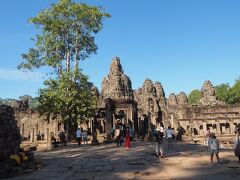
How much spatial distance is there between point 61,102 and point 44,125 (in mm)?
14216

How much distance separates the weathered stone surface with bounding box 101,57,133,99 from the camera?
1957 inches

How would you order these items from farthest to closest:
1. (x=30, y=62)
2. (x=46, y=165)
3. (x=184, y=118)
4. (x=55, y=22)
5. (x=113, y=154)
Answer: (x=184, y=118), (x=30, y=62), (x=55, y=22), (x=113, y=154), (x=46, y=165)

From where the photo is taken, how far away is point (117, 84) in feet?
165

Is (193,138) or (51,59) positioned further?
(51,59)

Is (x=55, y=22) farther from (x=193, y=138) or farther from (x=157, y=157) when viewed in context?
(x=157, y=157)

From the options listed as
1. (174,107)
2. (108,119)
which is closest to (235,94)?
(174,107)

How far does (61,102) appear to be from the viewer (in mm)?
28656

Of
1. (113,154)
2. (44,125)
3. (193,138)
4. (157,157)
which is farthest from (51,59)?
(157,157)

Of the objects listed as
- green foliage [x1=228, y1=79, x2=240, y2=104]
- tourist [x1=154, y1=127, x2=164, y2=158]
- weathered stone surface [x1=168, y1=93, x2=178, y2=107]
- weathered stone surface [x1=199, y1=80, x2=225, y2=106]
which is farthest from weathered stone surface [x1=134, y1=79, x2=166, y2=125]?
tourist [x1=154, y1=127, x2=164, y2=158]

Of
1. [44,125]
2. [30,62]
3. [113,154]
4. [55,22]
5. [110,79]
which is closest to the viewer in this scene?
[113,154]

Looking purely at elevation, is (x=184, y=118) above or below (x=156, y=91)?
below

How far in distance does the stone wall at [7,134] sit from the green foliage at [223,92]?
6148cm

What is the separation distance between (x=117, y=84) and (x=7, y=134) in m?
36.0

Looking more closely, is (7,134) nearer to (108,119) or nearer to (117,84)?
(108,119)
